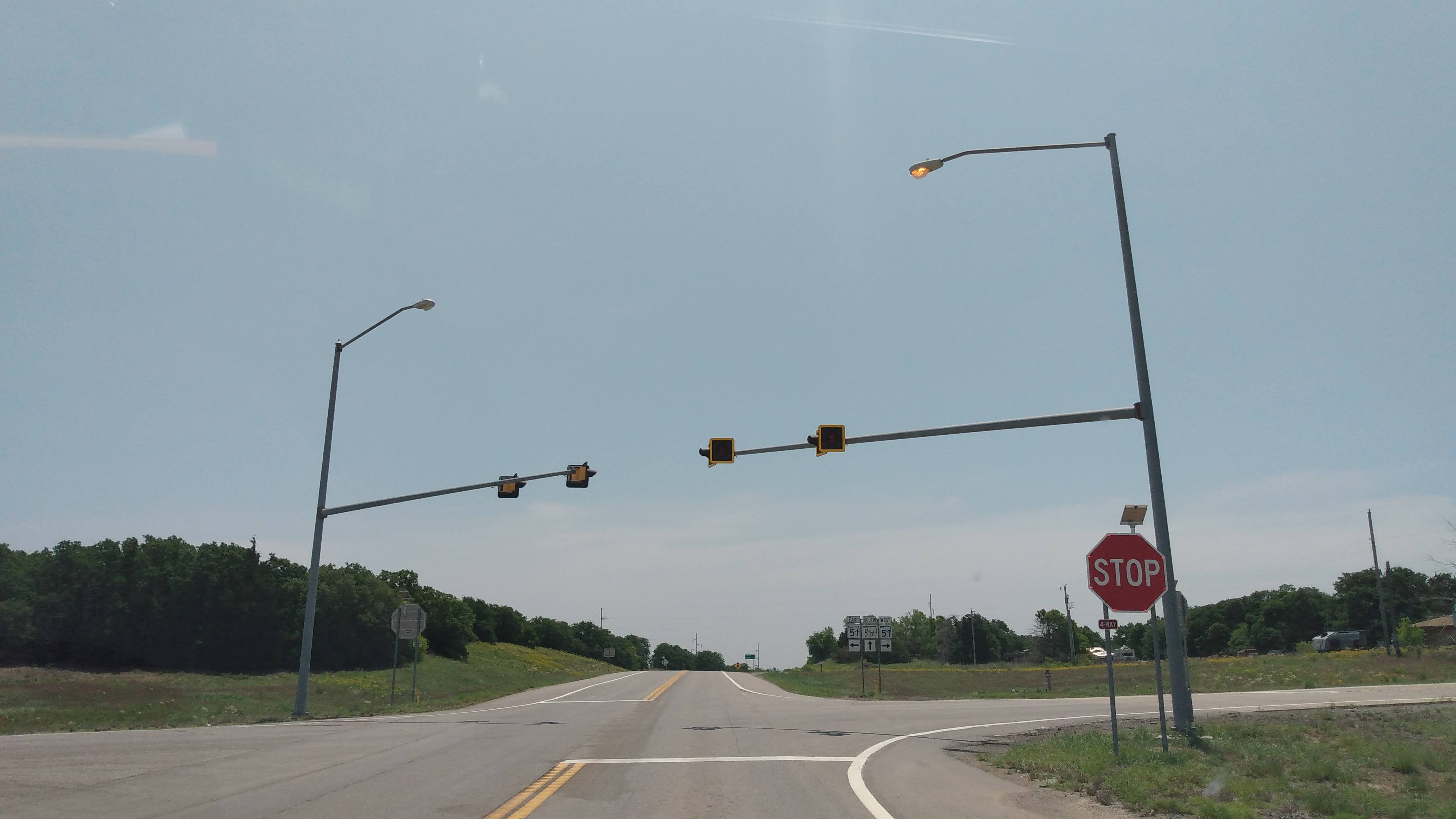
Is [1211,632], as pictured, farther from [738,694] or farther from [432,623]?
[738,694]

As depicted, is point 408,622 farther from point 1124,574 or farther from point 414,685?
point 1124,574

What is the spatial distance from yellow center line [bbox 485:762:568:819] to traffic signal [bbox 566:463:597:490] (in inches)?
541

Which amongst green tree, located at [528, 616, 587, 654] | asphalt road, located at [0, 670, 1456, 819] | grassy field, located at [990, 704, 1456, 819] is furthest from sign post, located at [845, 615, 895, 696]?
green tree, located at [528, 616, 587, 654]

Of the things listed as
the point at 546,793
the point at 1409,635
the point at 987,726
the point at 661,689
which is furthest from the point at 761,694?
the point at 1409,635

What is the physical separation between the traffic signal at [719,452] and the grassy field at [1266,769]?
9.03m

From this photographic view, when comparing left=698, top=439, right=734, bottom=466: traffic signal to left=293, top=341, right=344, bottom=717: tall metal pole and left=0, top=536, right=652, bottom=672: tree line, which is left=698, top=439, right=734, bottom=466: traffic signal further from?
left=0, top=536, right=652, bottom=672: tree line

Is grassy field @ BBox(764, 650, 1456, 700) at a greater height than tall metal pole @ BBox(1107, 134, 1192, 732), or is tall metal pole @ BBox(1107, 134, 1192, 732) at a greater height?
tall metal pole @ BBox(1107, 134, 1192, 732)

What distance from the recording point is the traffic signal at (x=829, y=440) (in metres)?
19.3

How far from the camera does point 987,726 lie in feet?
64.7

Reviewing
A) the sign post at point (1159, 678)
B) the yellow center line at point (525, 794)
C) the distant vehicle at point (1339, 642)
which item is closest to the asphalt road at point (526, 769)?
the yellow center line at point (525, 794)

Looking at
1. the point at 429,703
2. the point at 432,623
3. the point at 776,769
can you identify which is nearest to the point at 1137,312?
the point at 776,769

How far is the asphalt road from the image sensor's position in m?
8.80

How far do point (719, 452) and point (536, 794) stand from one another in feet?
38.2

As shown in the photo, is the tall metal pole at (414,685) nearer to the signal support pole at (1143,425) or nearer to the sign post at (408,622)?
the sign post at (408,622)
